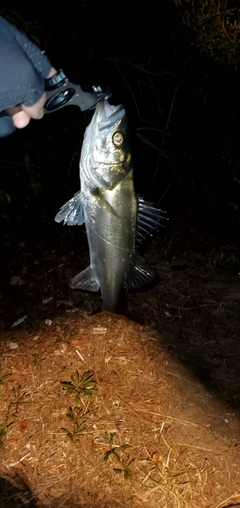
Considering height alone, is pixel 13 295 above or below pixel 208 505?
above

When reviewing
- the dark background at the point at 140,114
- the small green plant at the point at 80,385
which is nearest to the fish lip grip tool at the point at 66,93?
the dark background at the point at 140,114

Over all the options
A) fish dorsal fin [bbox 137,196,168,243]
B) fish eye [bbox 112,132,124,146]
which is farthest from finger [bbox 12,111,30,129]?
fish dorsal fin [bbox 137,196,168,243]

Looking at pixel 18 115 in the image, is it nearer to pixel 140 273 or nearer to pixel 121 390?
pixel 140 273

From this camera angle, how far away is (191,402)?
3.57m

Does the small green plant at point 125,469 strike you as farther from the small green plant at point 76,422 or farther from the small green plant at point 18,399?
the small green plant at point 18,399

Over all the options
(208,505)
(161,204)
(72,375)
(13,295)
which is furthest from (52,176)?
(208,505)

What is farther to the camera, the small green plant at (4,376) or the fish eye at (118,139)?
the small green plant at (4,376)

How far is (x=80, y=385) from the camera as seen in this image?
3.59 meters

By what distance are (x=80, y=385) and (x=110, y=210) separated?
169 centimetres

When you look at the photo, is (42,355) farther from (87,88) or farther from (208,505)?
(87,88)

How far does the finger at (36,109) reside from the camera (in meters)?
2.06

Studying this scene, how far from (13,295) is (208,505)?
253cm

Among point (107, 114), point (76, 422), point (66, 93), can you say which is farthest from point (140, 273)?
point (76, 422)

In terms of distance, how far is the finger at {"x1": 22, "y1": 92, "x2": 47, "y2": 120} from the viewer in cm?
206
